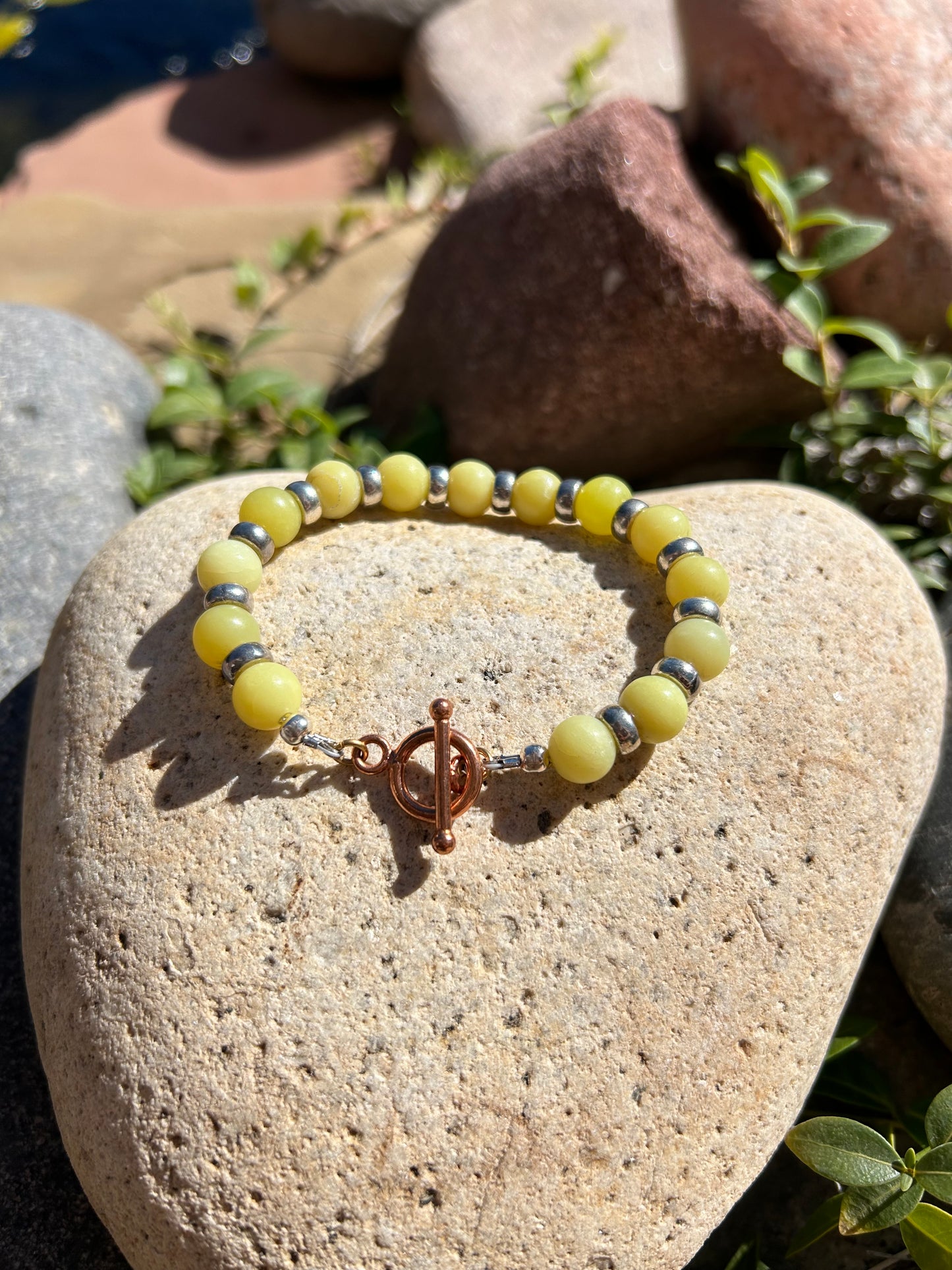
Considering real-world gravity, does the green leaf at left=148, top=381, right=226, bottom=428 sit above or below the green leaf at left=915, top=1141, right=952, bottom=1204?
below

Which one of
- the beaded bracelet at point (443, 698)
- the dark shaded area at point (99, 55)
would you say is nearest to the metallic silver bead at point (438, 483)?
the beaded bracelet at point (443, 698)

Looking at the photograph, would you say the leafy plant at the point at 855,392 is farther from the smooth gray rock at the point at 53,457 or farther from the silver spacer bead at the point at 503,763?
the smooth gray rock at the point at 53,457

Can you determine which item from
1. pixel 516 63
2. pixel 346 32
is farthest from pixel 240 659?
pixel 346 32

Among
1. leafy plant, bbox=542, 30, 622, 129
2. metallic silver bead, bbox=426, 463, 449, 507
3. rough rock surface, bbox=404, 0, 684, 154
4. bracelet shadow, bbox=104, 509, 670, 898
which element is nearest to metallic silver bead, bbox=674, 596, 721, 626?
bracelet shadow, bbox=104, 509, 670, 898

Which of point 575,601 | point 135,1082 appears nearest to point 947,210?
point 575,601

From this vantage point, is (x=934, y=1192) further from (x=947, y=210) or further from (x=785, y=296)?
(x=947, y=210)

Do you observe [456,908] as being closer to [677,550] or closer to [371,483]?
[677,550]

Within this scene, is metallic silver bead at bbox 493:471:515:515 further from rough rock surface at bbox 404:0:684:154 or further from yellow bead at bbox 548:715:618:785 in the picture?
rough rock surface at bbox 404:0:684:154
